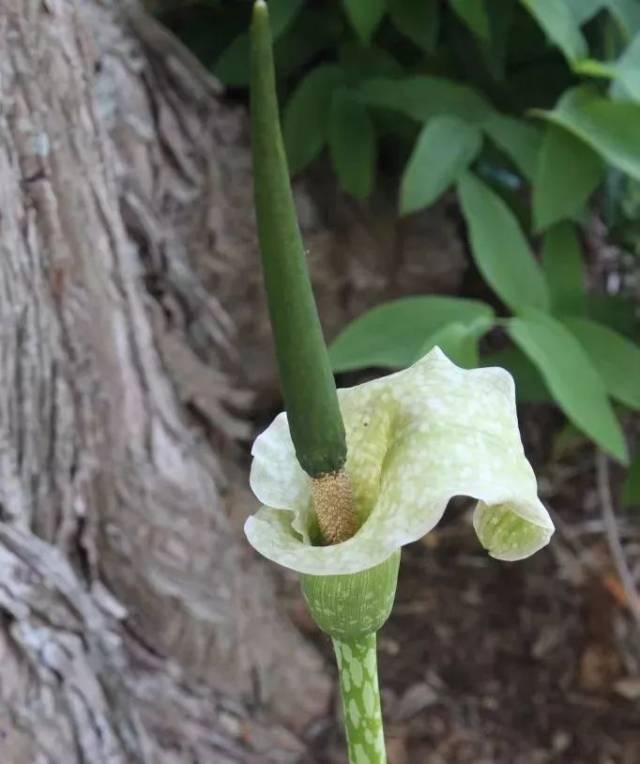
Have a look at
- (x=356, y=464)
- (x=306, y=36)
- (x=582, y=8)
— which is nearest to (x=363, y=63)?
(x=306, y=36)

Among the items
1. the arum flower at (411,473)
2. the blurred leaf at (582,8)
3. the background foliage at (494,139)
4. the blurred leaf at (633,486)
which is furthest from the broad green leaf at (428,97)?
the arum flower at (411,473)

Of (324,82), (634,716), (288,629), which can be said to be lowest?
(634,716)

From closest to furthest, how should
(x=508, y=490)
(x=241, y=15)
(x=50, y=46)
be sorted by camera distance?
(x=508, y=490) → (x=50, y=46) → (x=241, y=15)

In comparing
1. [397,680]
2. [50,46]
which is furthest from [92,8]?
[397,680]

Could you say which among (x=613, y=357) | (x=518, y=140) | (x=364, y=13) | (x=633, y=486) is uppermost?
(x=364, y=13)

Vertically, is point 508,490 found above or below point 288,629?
above

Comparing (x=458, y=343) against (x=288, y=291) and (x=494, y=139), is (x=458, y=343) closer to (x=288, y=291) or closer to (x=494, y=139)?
(x=494, y=139)

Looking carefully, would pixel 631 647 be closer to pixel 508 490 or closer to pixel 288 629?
pixel 288 629

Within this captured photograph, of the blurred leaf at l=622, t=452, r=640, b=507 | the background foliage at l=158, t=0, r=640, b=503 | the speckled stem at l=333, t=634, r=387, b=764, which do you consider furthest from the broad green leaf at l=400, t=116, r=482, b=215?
the speckled stem at l=333, t=634, r=387, b=764
